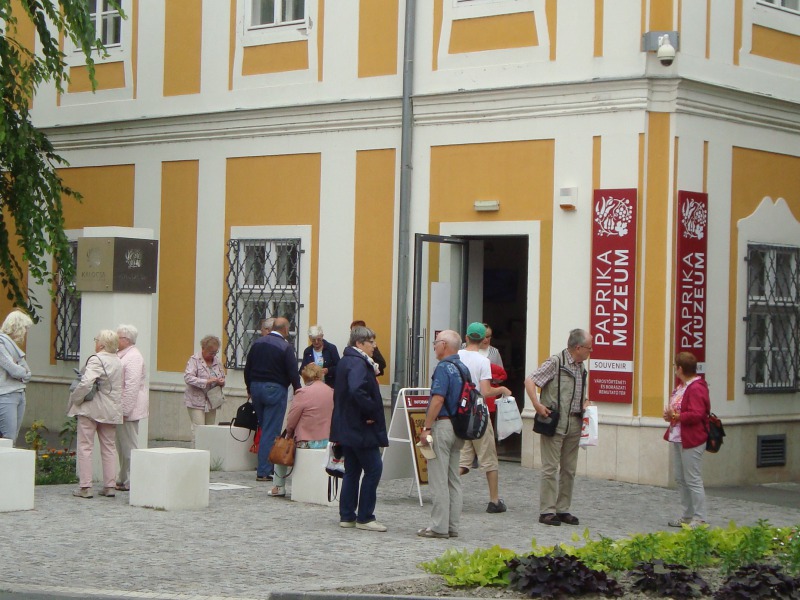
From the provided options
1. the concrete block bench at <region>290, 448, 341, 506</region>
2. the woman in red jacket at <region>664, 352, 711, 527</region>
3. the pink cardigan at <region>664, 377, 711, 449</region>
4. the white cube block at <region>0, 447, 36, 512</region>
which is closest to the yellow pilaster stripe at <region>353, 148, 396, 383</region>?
the concrete block bench at <region>290, 448, 341, 506</region>

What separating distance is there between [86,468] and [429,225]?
5.88m

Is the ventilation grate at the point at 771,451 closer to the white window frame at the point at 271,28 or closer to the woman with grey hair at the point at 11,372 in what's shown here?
the white window frame at the point at 271,28

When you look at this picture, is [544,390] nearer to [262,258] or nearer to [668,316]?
[668,316]

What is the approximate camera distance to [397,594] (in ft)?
28.5

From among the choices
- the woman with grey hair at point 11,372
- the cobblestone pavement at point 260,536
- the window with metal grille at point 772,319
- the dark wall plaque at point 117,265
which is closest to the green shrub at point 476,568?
the cobblestone pavement at point 260,536

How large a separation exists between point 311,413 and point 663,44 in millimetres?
5774

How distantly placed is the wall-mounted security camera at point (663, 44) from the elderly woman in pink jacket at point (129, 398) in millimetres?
6423

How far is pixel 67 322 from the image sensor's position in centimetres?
2228

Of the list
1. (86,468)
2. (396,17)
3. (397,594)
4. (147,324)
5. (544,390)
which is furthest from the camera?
(396,17)

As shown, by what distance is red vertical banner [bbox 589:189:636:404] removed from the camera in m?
16.1

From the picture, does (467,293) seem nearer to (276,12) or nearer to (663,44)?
(663,44)

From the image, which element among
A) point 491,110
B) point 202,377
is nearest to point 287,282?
point 202,377

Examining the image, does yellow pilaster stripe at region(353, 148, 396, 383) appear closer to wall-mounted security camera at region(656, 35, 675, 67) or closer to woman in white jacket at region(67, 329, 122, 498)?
wall-mounted security camera at region(656, 35, 675, 67)

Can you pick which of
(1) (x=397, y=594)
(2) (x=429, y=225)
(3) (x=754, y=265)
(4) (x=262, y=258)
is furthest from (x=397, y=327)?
(1) (x=397, y=594)
